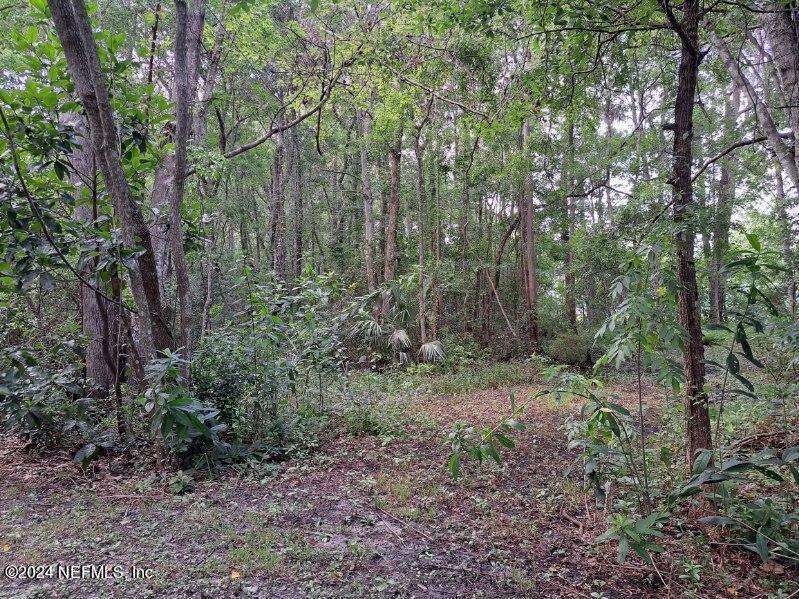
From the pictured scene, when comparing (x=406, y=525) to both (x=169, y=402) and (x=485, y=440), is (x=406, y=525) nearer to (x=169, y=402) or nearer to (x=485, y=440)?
(x=485, y=440)

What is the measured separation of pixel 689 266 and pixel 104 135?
4.59 m

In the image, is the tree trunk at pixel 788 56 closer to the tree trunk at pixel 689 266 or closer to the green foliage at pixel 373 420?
the tree trunk at pixel 689 266

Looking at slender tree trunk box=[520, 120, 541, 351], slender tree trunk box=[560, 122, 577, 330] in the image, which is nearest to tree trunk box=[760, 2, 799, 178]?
slender tree trunk box=[560, 122, 577, 330]

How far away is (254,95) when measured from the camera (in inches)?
522

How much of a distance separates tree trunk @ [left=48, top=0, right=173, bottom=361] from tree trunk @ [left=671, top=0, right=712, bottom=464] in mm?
4176

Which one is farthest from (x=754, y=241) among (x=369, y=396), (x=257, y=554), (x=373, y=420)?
(x=369, y=396)

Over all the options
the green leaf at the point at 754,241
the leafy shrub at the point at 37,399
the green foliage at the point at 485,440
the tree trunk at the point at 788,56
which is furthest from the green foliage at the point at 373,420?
the tree trunk at the point at 788,56

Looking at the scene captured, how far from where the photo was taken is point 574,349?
12273mm

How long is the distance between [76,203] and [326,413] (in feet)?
11.9

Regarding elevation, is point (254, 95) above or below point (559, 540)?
above

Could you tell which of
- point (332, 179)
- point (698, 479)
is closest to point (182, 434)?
point (698, 479)

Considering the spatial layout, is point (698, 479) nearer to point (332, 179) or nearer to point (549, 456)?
point (549, 456)

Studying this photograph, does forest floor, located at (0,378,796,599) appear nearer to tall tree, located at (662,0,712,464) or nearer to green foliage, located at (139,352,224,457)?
green foliage, located at (139,352,224,457)

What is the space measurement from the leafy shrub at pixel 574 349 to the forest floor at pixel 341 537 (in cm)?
811
